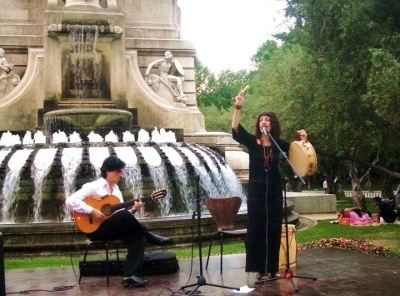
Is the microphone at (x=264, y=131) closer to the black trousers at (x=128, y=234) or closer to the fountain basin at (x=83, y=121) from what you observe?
the black trousers at (x=128, y=234)

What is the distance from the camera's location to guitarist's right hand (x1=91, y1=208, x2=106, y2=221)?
805cm

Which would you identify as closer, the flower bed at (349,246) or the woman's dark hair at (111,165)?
the woman's dark hair at (111,165)

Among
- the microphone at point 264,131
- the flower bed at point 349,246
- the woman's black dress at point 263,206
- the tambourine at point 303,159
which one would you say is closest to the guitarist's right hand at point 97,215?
the woman's black dress at point 263,206

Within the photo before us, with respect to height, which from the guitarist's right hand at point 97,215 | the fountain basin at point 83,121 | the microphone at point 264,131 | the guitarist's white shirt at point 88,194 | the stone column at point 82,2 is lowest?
the guitarist's right hand at point 97,215

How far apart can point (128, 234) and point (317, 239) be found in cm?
571

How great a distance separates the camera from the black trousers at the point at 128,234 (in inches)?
321

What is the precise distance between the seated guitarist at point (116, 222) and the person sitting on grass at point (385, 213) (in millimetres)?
10116

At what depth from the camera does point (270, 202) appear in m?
8.16

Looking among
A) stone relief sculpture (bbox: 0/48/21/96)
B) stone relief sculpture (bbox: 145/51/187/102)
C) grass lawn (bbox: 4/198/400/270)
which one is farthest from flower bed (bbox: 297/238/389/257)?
stone relief sculpture (bbox: 0/48/21/96)

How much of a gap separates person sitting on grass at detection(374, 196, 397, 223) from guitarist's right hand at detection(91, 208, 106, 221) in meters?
10.5

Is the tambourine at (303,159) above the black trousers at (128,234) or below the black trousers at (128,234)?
above

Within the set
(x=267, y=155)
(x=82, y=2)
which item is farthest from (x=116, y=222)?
(x=82, y=2)

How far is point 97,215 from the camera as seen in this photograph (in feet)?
26.5

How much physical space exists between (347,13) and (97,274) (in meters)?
8.01
